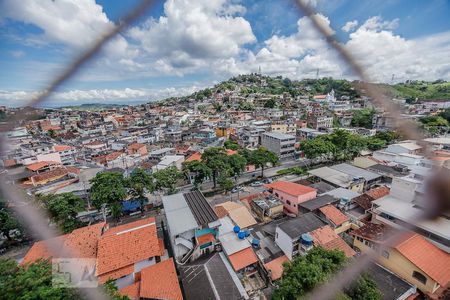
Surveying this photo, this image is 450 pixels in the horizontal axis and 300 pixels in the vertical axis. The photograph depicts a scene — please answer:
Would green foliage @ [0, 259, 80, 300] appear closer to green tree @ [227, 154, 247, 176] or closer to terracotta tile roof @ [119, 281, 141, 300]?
terracotta tile roof @ [119, 281, 141, 300]

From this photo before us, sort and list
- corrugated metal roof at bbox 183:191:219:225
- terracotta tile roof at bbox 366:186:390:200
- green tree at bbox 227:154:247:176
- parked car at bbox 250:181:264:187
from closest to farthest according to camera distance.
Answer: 1. corrugated metal roof at bbox 183:191:219:225
2. terracotta tile roof at bbox 366:186:390:200
3. green tree at bbox 227:154:247:176
4. parked car at bbox 250:181:264:187

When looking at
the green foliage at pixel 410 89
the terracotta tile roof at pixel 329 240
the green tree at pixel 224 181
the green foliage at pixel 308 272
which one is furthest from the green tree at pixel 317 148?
the green foliage at pixel 410 89

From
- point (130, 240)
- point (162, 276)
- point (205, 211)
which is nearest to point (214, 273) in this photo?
point (162, 276)

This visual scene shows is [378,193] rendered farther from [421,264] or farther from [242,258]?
[242,258]

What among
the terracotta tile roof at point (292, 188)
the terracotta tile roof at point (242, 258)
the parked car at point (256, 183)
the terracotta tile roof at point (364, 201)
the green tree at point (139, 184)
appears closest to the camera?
the terracotta tile roof at point (242, 258)

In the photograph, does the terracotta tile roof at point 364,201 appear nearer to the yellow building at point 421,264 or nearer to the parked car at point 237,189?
the yellow building at point 421,264

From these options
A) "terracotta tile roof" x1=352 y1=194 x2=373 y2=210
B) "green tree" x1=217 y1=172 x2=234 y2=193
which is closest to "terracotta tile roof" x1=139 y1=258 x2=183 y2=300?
"green tree" x1=217 y1=172 x2=234 y2=193

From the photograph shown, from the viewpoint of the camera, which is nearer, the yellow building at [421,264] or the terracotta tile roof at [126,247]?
the yellow building at [421,264]
